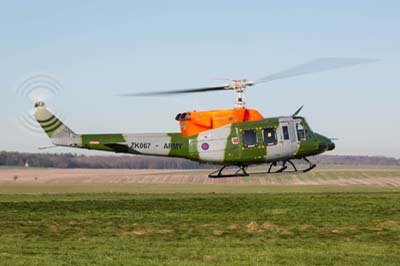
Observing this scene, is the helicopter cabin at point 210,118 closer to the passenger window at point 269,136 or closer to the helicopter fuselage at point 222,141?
the helicopter fuselage at point 222,141

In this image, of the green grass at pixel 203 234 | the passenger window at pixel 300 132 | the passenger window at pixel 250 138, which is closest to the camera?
the green grass at pixel 203 234

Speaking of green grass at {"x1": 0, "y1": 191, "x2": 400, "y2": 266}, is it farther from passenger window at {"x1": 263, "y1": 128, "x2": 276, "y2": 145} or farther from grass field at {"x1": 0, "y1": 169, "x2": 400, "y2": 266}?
passenger window at {"x1": 263, "y1": 128, "x2": 276, "y2": 145}

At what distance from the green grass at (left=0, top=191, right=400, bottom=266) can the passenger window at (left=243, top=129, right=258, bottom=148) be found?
404 centimetres

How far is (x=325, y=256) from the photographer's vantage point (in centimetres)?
2439

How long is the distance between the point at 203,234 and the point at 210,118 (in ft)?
19.3

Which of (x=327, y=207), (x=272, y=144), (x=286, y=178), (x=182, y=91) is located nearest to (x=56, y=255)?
(x=182, y=91)

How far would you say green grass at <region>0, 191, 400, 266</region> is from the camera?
24031 mm

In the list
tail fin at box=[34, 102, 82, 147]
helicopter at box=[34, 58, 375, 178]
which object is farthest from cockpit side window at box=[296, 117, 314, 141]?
tail fin at box=[34, 102, 82, 147]

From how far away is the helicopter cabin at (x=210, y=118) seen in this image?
33281 mm

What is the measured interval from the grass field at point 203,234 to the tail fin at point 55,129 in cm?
428

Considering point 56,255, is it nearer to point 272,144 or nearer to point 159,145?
point 159,145

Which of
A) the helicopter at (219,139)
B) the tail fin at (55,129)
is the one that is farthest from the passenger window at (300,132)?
the tail fin at (55,129)

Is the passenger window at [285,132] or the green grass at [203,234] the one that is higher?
the passenger window at [285,132]

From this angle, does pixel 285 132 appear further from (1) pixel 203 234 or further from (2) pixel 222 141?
(1) pixel 203 234
